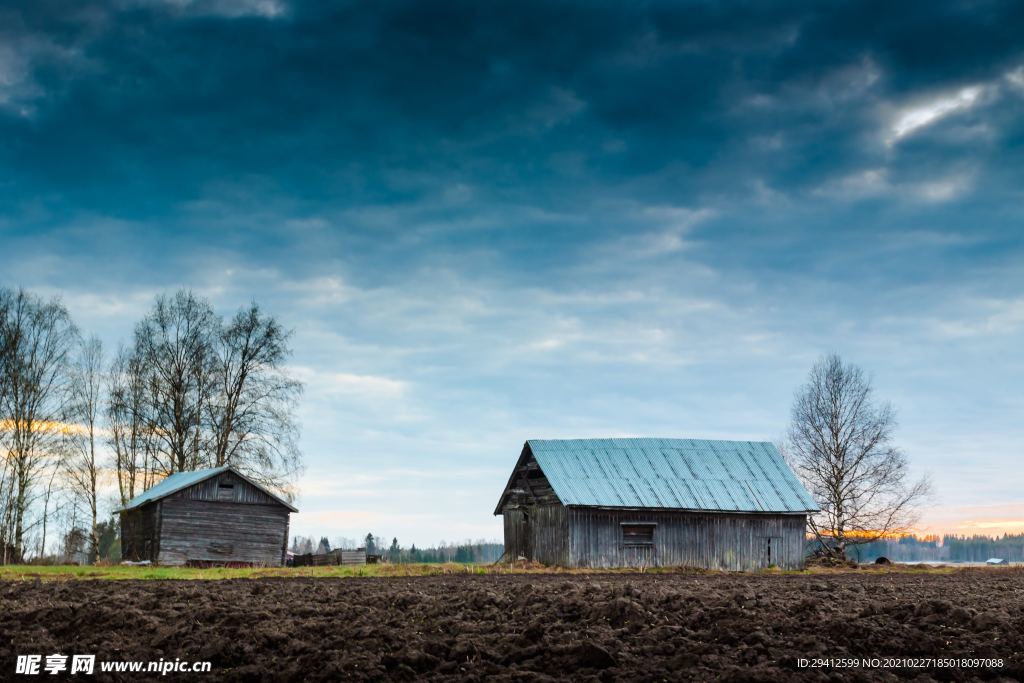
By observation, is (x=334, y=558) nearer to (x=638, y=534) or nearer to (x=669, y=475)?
(x=638, y=534)

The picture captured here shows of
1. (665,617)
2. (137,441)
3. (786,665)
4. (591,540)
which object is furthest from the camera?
(137,441)

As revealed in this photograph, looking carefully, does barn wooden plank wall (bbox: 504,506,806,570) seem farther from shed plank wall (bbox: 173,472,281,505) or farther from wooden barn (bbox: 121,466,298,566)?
shed plank wall (bbox: 173,472,281,505)

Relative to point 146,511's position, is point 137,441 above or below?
above

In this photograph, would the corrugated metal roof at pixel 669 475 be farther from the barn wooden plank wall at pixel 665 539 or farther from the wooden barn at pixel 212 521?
the wooden barn at pixel 212 521

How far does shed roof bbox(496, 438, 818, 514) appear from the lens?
130 feet

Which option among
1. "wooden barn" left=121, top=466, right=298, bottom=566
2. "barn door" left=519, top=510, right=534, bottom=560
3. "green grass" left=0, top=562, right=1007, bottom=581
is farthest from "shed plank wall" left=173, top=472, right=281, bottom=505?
"barn door" left=519, top=510, right=534, bottom=560

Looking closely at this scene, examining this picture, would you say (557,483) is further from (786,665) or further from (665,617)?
(786,665)

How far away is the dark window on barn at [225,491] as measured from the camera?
41188 mm

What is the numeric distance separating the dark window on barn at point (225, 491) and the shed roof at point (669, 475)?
44.0ft

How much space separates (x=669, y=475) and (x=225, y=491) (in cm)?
1987

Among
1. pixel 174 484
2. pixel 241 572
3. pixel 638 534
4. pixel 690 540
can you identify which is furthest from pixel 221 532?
pixel 690 540

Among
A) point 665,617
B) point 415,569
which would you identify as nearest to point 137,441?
point 415,569

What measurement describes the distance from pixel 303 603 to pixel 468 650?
16.0 feet

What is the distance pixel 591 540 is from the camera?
1522 inches
